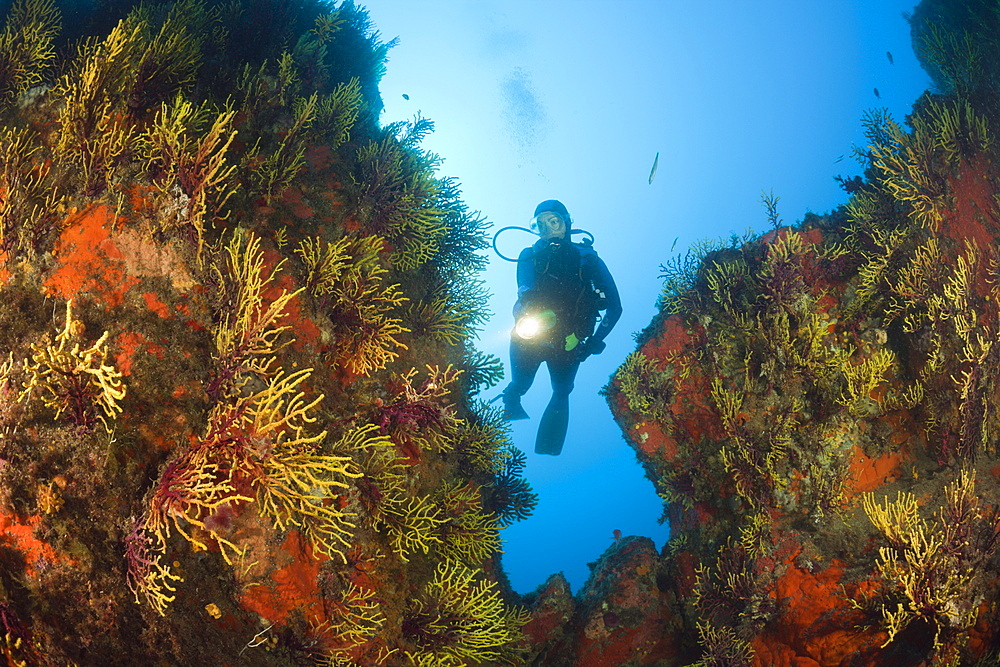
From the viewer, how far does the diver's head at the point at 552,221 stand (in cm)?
930

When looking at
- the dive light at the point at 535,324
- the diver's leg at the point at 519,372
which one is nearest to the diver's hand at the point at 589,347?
the dive light at the point at 535,324

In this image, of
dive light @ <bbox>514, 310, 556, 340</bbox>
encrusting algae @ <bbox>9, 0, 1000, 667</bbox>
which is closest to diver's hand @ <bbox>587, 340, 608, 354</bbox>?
dive light @ <bbox>514, 310, 556, 340</bbox>

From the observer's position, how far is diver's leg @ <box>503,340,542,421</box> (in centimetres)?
990

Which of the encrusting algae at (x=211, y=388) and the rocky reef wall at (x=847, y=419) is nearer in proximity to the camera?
the encrusting algae at (x=211, y=388)

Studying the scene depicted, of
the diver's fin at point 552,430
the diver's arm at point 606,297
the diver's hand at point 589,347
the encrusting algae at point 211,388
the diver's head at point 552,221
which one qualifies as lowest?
the encrusting algae at point 211,388

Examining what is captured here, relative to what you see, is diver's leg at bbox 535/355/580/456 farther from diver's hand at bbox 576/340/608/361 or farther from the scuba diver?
diver's hand at bbox 576/340/608/361

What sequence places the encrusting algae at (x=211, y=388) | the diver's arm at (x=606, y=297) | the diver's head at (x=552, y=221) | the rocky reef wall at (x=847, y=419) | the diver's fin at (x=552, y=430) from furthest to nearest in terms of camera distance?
the diver's fin at (x=552, y=430) < the diver's arm at (x=606, y=297) < the diver's head at (x=552, y=221) < the rocky reef wall at (x=847, y=419) < the encrusting algae at (x=211, y=388)

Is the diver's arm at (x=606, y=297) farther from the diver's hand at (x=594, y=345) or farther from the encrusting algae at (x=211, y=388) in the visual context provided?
the encrusting algae at (x=211, y=388)

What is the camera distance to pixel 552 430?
10492mm

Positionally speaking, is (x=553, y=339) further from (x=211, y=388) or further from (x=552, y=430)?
(x=211, y=388)

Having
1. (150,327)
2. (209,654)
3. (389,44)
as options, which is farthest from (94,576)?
(389,44)

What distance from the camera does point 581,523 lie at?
93.3 meters

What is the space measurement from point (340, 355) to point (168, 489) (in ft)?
6.09

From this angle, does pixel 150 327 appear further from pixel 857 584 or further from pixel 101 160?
pixel 857 584
